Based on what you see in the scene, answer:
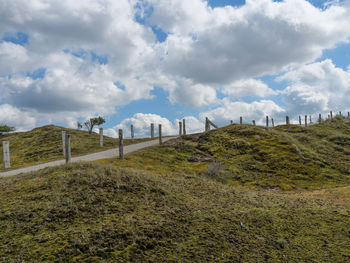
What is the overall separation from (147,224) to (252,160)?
17.5 metres

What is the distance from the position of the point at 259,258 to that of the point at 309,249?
6.66 feet

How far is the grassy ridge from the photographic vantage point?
673 centimetres

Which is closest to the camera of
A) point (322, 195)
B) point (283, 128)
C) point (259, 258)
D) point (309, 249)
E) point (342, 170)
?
point (259, 258)

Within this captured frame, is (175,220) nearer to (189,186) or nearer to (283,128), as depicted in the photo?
(189,186)

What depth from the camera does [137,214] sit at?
861 cm

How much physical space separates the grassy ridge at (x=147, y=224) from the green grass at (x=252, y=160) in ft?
25.0

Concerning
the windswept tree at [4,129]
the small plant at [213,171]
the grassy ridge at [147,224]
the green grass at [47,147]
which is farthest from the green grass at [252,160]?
the windswept tree at [4,129]

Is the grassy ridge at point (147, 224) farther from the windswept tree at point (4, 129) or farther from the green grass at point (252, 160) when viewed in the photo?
the windswept tree at point (4, 129)

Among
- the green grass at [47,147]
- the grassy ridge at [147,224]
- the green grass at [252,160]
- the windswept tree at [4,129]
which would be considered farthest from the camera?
the windswept tree at [4,129]

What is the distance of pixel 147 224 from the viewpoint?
7926 millimetres

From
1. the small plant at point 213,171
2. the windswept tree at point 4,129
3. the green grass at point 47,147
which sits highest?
the windswept tree at point 4,129

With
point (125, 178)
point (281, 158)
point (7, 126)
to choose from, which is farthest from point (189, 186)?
point (7, 126)

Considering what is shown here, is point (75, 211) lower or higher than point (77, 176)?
lower

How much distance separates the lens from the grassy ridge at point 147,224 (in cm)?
673
